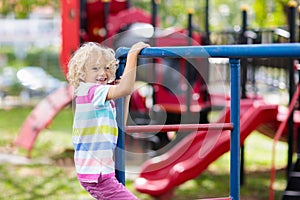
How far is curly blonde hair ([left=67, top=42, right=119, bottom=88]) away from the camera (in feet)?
7.41

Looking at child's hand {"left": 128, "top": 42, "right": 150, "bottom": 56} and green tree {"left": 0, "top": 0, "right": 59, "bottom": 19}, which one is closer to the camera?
child's hand {"left": 128, "top": 42, "right": 150, "bottom": 56}

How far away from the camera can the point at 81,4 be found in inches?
320

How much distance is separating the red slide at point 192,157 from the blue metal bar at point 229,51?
10.1ft

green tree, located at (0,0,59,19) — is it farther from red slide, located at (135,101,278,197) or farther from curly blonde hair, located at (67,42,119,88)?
curly blonde hair, located at (67,42,119,88)

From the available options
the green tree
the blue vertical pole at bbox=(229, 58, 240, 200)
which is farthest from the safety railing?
the green tree

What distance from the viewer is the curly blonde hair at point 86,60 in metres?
2.26

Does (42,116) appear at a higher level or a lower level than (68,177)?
higher

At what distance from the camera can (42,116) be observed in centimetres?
817

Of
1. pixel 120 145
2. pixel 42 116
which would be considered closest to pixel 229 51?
pixel 120 145

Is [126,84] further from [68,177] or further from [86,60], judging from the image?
[68,177]

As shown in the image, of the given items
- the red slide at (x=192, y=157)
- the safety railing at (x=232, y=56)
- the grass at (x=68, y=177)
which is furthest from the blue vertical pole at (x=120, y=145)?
the grass at (x=68, y=177)

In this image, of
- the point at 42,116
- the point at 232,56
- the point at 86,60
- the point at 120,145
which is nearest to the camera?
the point at 232,56

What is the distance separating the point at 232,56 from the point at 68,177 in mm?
4744

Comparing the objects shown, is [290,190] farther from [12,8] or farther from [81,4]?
[12,8]
